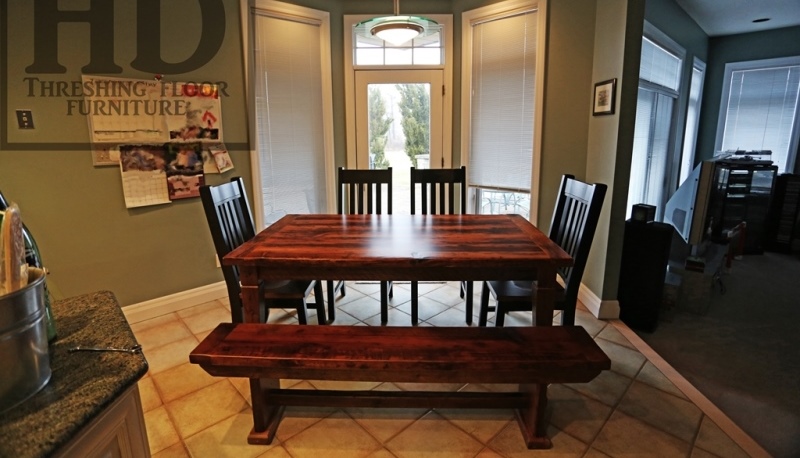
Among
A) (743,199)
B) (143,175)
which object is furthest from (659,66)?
(143,175)

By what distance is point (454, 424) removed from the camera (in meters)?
1.87

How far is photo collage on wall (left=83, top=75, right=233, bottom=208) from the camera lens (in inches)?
103

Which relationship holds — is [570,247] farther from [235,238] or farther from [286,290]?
[235,238]

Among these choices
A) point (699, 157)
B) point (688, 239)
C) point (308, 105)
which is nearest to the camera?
point (688, 239)

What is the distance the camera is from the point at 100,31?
8.33 ft

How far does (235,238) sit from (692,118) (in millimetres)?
Result: 6270

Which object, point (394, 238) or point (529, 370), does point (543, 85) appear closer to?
point (394, 238)

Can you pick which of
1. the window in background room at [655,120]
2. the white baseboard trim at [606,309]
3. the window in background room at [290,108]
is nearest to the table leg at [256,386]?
the window in background room at [290,108]

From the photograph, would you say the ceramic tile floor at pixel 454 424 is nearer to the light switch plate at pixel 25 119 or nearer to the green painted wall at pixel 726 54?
the light switch plate at pixel 25 119

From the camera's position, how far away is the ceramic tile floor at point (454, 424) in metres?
1.71

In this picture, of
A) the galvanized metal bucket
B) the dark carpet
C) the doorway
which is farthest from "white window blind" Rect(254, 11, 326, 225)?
the dark carpet

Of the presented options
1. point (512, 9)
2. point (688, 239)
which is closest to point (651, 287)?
point (688, 239)

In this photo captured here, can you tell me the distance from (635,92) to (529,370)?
214 cm

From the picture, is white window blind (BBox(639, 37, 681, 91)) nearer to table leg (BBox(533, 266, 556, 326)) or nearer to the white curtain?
the white curtain
